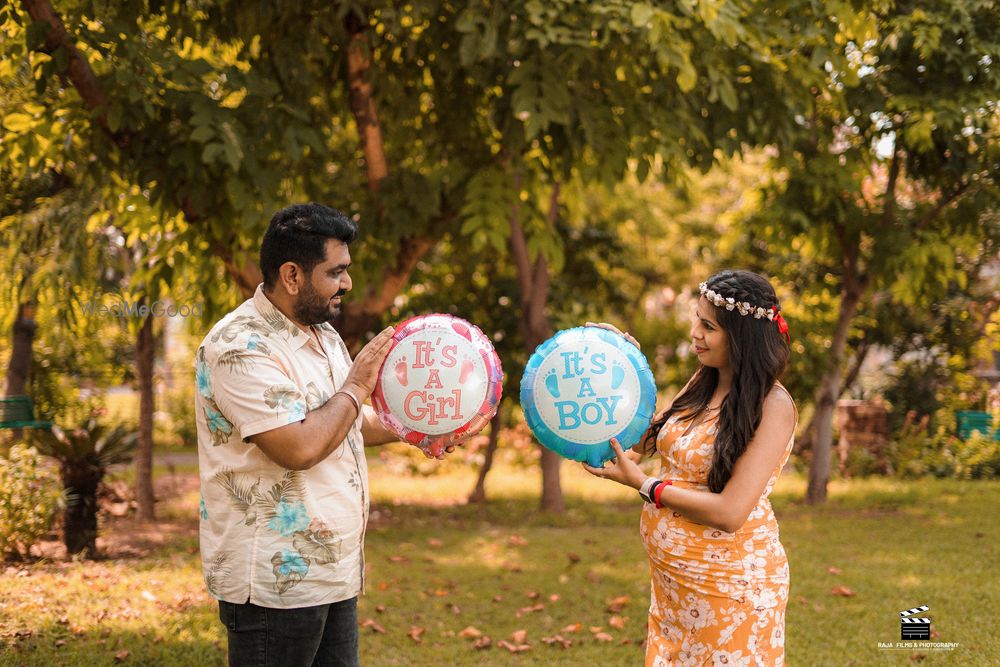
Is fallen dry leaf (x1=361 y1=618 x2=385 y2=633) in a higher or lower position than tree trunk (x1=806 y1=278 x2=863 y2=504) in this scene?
lower

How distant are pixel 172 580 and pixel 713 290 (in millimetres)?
4280

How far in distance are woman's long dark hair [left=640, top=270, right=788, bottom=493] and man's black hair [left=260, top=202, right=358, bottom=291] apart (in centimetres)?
116

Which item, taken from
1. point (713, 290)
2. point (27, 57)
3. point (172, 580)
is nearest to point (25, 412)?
point (172, 580)

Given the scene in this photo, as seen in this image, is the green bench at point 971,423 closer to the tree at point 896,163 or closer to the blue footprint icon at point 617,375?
the tree at point 896,163

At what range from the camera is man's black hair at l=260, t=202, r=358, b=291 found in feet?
7.82

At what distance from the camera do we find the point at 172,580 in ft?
18.2

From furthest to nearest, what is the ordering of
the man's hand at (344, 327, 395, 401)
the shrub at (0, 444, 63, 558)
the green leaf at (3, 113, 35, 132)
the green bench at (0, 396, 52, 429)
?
the green bench at (0, 396, 52, 429) < the shrub at (0, 444, 63, 558) < the green leaf at (3, 113, 35, 132) < the man's hand at (344, 327, 395, 401)

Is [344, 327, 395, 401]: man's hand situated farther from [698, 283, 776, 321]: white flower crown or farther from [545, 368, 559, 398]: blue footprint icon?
[698, 283, 776, 321]: white flower crown

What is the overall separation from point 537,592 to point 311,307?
12.2 ft

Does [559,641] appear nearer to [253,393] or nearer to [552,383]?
[552,383]

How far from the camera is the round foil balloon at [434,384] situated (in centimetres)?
265

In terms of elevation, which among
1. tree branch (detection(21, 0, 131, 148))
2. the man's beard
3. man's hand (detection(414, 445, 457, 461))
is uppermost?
tree branch (detection(21, 0, 131, 148))

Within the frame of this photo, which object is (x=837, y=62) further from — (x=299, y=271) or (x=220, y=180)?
(x=299, y=271)

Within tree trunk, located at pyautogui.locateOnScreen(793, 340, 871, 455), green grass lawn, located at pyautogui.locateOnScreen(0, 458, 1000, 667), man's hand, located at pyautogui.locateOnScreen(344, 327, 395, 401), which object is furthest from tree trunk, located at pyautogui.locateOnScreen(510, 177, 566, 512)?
man's hand, located at pyautogui.locateOnScreen(344, 327, 395, 401)
